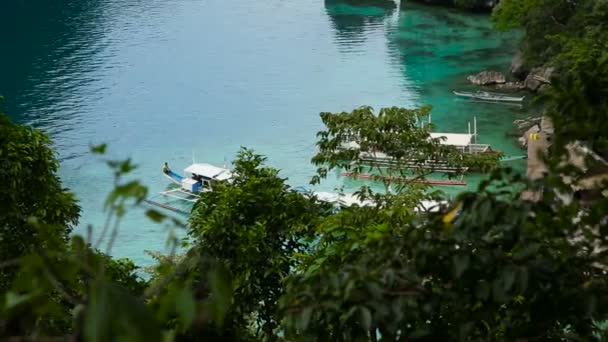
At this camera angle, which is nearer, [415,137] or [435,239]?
[435,239]

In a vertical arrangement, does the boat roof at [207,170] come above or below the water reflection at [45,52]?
above

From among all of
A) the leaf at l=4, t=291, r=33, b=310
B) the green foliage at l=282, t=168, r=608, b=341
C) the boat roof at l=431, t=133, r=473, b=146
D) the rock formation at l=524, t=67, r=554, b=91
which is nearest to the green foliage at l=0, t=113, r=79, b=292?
the green foliage at l=282, t=168, r=608, b=341

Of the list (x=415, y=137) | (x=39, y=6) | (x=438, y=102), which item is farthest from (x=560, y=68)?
(x=39, y=6)

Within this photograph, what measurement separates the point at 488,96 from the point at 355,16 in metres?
8.30

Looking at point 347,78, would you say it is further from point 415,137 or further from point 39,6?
point 415,137

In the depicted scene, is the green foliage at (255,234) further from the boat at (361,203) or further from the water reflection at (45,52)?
the water reflection at (45,52)

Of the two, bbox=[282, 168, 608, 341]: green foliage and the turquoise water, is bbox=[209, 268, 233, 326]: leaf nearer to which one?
bbox=[282, 168, 608, 341]: green foliage

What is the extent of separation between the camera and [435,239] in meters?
1.78

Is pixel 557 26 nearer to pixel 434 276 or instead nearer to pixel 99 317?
pixel 434 276

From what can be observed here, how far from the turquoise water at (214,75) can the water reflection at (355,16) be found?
6cm

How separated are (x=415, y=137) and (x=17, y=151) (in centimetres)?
253

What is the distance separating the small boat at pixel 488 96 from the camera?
53.4 feet

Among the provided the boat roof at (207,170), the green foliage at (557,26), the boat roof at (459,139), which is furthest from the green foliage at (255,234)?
the boat roof at (459,139)

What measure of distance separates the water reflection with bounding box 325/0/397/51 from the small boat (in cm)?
462
